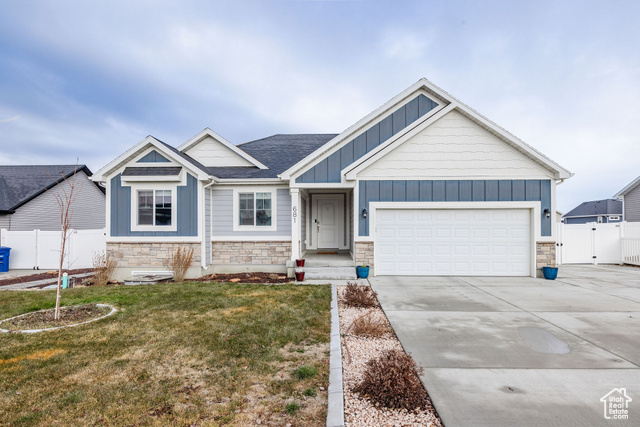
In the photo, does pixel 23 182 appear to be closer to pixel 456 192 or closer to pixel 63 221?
pixel 63 221

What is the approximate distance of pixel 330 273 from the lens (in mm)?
9125

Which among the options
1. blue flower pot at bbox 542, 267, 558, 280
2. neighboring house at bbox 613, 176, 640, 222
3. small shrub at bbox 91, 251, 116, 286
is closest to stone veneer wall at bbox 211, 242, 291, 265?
small shrub at bbox 91, 251, 116, 286

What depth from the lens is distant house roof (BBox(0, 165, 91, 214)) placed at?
1551 centimetres

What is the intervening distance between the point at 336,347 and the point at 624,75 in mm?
19084

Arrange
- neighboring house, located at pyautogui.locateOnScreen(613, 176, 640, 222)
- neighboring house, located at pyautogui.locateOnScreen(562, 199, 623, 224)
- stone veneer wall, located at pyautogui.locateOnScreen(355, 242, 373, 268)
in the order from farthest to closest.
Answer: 1. neighboring house, located at pyautogui.locateOnScreen(562, 199, 623, 224)
2. neighboring house, located at pyautogui.locateOnScreen(613, 176, 640, 222)
3. stone veneer wall, located at pyautogui.locateOnScreen(355, 242, 373, 268)

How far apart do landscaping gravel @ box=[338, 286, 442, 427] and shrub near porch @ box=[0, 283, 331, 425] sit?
0.83ft

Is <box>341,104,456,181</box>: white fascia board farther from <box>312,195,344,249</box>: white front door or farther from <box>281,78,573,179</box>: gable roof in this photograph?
<box>312,195,344,249</box>: white front door

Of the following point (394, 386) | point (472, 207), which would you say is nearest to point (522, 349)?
point (394, 386)

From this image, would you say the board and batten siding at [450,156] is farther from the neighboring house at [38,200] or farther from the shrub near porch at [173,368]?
the neighboring house at [38,200]

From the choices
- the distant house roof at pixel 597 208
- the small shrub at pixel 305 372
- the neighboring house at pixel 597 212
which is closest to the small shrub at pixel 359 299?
the small shrub at pixel 305 372

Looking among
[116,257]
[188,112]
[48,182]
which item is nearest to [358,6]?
[116,257]

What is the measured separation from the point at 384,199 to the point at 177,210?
6.88 meters

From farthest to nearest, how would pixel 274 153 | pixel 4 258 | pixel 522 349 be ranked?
pixel 274 153 < pixel 4 258 < pixel 522 349

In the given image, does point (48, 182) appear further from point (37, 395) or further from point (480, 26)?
point (480, 26)
